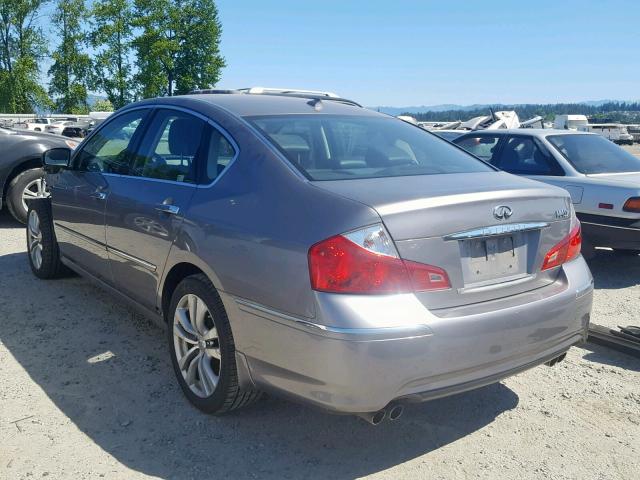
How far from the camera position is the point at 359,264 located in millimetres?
2527

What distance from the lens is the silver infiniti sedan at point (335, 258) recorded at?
8.33 feet

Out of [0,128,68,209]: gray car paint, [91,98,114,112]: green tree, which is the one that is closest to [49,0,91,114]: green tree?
[91,98,114,112]: green tree

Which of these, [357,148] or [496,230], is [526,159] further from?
[496,230]

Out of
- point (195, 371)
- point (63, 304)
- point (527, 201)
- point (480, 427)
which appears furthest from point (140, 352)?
point (527, 201)

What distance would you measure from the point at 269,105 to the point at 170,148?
25.7 inches

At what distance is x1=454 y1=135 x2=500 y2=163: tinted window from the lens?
7689 mm

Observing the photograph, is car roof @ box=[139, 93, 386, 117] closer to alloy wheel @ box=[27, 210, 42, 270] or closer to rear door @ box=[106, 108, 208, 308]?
rear door @ box=[106, 108, 208, 308]

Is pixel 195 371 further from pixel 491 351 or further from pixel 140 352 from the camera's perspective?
pixel 491 351

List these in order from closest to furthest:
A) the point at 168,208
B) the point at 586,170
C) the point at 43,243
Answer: the point at 168,208 < the point at 43,243 < the point at 586,170

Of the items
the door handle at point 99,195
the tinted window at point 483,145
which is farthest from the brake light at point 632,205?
the door handle at point 99,195

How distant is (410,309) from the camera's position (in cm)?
255

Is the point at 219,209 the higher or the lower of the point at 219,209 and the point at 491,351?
the higher

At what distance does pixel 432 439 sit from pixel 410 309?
3.02 feet

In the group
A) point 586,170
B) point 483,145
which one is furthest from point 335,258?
point 483,145
